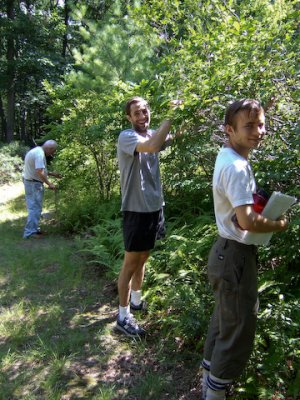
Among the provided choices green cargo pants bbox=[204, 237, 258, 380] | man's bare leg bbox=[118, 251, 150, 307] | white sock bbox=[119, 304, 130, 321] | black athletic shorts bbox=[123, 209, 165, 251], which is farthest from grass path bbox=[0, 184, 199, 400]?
black athletic shorts bbox=[123, 209, 165, 251]

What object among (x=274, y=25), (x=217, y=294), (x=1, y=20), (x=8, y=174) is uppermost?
(x=1, y=20)

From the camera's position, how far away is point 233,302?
7.44 ft

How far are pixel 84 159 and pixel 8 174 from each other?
7.59 meters

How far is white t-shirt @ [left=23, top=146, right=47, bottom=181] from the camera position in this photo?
23.0 feet

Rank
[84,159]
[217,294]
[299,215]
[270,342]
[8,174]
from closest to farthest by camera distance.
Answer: [217,294]
[270,342]
[299,215]
[84,159]
[8,174]

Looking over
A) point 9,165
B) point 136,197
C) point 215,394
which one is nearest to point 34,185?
point 136,197

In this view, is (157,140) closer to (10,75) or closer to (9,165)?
(9,165)

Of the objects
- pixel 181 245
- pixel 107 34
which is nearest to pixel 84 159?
pixel 107 34

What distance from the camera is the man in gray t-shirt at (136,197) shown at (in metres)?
3.37

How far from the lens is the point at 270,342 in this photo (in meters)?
2.80

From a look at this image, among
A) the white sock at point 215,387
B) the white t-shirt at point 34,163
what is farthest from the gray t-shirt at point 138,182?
the white t-shirt at point 34,163

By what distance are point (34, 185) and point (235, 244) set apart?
18.7 ft

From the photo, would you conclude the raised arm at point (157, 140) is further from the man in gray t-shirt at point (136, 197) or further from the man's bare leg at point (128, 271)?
the man's bare leg at point (128, 271)

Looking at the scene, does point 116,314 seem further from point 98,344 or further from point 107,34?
point 107,34
